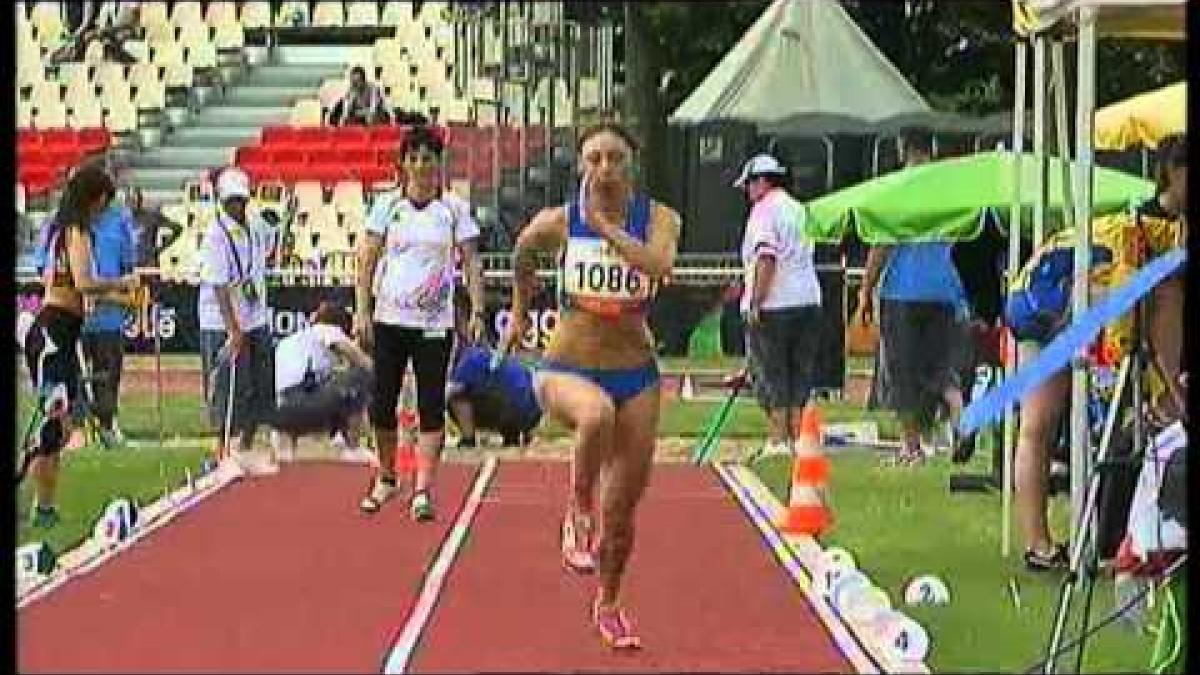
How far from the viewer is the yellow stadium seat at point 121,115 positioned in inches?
1543

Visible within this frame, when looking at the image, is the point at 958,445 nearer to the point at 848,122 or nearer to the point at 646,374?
the point at 646,374

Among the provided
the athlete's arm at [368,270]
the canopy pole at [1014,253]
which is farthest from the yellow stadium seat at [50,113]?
the canopy pole at [1014,253]

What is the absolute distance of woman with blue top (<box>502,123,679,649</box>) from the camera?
34.4 ft

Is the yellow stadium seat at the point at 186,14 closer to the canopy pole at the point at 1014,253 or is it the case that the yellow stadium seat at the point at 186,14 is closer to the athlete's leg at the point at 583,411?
the canopy pole at the point at 1014,253

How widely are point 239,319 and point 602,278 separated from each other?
702 cm

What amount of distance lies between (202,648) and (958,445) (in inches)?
349

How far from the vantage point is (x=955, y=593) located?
11.8 meters

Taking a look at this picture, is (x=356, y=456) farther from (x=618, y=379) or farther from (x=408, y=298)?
(x=618, y=379)

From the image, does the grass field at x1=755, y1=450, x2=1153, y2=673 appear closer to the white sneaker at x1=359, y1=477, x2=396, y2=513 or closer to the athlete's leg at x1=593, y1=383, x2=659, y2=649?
the athlete's leg at x1=593, y1=383, x2=659, y2=649

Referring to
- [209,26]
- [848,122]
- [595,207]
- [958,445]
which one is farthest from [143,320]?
[595,207]

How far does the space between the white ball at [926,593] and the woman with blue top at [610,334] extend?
136 cm

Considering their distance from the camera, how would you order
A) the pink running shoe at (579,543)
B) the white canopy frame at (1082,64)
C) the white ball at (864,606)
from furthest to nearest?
the pink running shoe at (579,543)
the white canopy frame at (1082,64)
the white ball at (864,606)

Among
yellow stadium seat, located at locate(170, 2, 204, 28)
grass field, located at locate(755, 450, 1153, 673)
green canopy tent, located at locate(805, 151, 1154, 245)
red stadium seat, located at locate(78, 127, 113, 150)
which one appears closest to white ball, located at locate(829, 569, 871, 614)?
grass field, located at locate(755, 450, 1153, 673)

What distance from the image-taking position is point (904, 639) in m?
9.88
